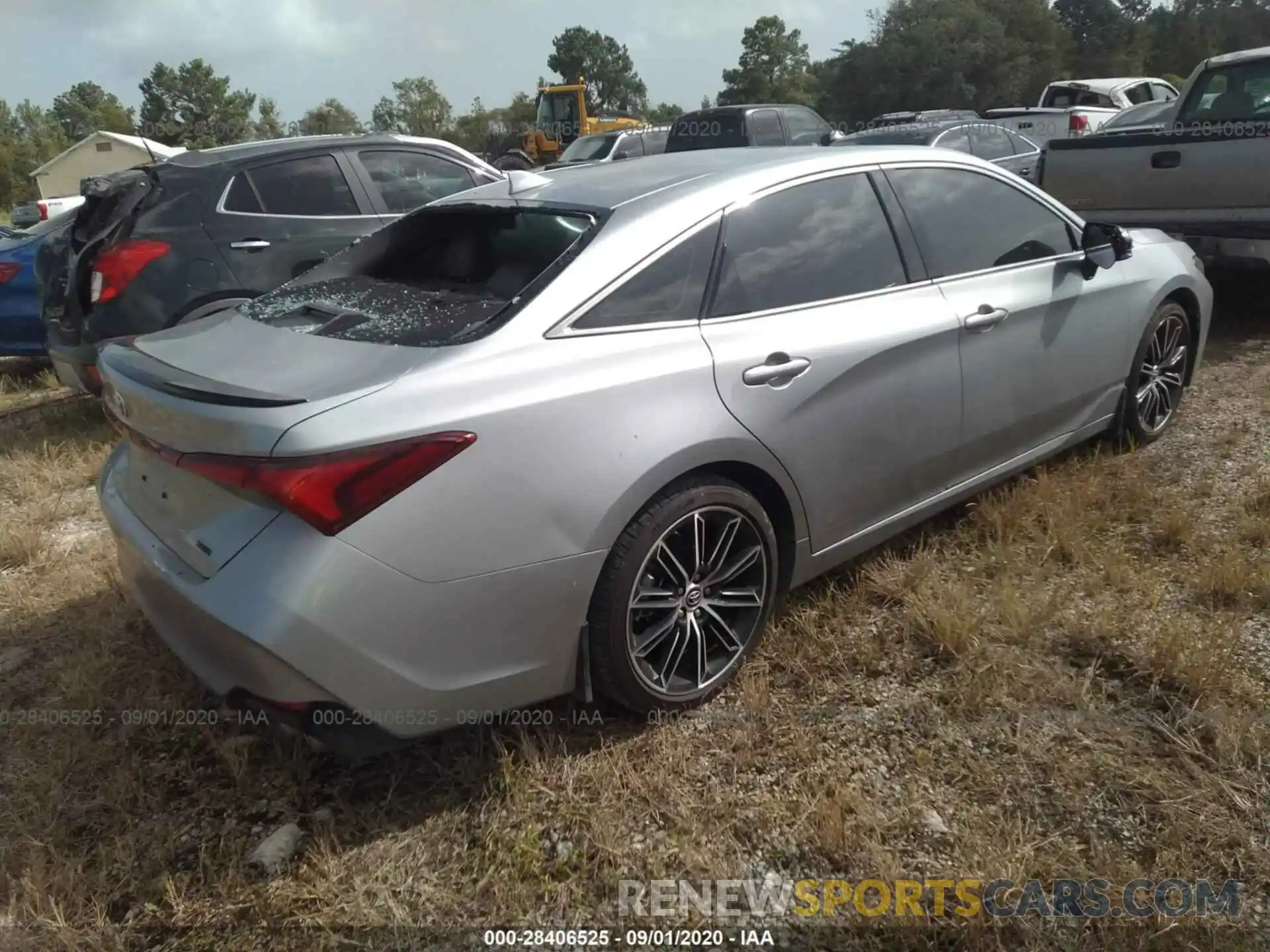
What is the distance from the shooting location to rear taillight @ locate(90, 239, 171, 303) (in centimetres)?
534

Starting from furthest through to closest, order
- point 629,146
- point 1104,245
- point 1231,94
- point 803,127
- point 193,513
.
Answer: point 629,146
point 803,127
point 1231,94
point 1104,245
point 193,513

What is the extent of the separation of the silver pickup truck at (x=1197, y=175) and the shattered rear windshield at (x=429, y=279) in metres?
5.19

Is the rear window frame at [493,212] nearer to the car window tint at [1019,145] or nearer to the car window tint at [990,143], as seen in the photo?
the car window tint at [990,143]

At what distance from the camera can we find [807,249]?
10.00 feet

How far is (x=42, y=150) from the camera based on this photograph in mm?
54094

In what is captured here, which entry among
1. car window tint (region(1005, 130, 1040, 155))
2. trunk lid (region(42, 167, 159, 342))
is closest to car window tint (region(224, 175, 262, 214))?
trunk lid (region(42, 167, 159, 342))

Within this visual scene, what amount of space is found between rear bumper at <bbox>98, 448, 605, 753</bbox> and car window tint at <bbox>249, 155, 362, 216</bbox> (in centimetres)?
394

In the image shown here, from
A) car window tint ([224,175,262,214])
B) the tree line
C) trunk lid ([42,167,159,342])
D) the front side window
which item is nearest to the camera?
trunk lid ([42,167,159,342])

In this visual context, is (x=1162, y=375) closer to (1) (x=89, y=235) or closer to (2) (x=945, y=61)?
(1) (x=89, y=235)

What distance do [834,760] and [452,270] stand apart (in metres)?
1.86

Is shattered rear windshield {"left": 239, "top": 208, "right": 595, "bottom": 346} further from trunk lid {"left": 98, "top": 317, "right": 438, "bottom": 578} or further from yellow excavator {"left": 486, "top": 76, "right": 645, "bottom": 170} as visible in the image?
yellow excavator {"left": 486, "top": 76, "right": 645, "bottom": 170}

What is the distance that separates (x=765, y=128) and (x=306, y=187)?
1091 centimetres

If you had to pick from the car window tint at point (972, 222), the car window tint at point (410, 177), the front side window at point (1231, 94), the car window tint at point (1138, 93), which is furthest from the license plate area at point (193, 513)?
the car window tint at point (1138, 93)

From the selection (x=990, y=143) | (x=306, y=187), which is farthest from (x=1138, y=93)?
(x=306, y=187)
